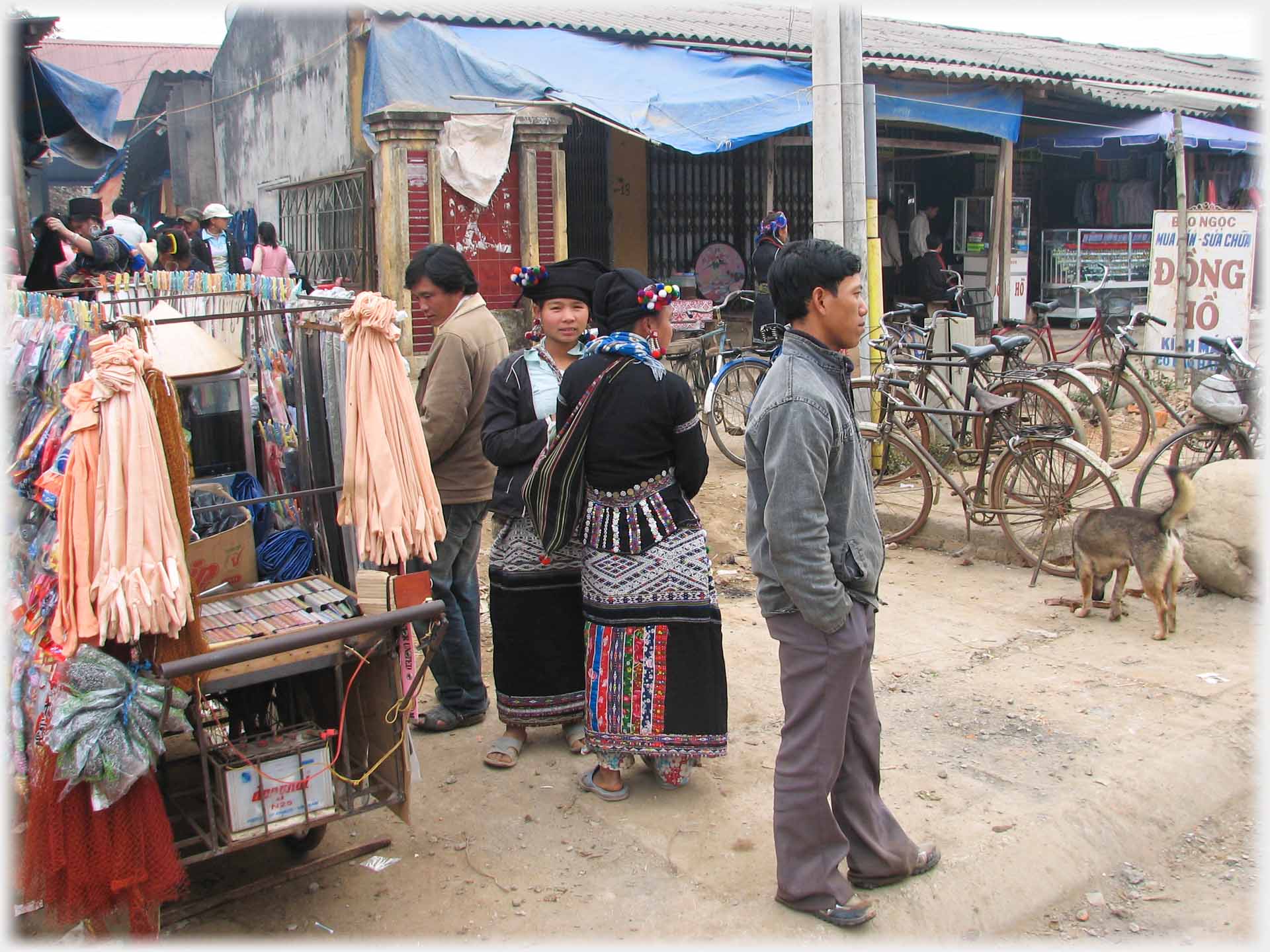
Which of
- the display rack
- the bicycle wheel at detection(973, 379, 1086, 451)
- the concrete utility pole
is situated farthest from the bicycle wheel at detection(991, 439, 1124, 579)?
the display rack

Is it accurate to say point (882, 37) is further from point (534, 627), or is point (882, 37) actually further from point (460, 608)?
point (534, 627)

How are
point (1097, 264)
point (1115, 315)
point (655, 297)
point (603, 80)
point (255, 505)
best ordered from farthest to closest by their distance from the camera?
point (1097, 264)
point (603, 80)
point (1115, 315)
point (255, 505)
point (655, 297)

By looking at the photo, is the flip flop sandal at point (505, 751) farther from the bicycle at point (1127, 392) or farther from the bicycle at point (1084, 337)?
the bicycle at point (1084, 337)

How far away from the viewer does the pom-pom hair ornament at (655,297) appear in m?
3.72

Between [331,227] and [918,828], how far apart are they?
402 inches

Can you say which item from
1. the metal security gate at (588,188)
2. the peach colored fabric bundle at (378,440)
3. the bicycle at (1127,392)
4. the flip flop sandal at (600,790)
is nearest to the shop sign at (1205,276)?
the bicycle at (1127,392)

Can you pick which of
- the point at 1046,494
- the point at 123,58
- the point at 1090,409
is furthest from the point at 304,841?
the point at 123,58

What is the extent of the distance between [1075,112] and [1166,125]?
1093 mm

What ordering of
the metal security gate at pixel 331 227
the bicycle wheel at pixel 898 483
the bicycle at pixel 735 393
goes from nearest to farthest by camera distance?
the bicycle wheel at pixel 898 483, the bicycle at pixel 735 393, the metal security gate at pixel 331 227

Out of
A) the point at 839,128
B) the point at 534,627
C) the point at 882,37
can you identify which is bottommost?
the point at 534,627

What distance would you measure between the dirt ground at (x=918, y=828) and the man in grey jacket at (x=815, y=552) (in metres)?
0.26

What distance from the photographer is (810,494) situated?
9.63 feet

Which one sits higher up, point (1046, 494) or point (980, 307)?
point (980, 307)

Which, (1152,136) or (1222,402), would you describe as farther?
(1152,136)
